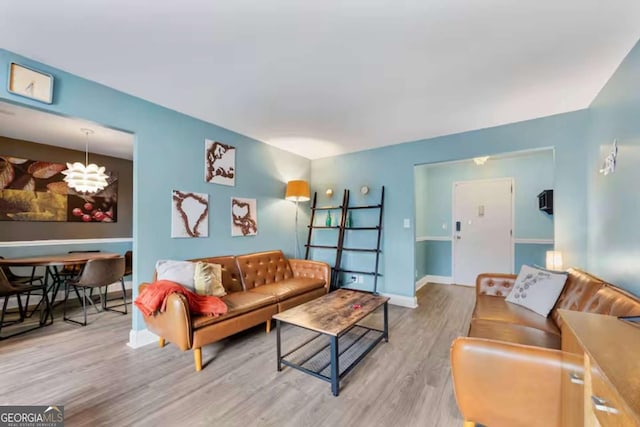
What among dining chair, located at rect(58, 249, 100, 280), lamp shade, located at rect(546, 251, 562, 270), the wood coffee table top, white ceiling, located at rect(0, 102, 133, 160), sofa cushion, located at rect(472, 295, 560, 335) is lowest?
the wood coffee table top

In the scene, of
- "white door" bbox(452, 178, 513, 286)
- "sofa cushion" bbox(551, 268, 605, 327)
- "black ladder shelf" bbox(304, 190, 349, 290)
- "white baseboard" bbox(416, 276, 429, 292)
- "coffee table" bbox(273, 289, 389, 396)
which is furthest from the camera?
"white baseboard" bbox(416, 276, 429, 292)

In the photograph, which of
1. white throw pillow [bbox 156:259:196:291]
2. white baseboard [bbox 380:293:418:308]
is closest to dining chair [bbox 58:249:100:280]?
white throw pillow [bbox 156:259:196:291]

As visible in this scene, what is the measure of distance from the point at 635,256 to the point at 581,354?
148 cm

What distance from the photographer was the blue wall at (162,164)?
219 centimetres

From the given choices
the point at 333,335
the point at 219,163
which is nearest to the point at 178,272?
the point at 219,163

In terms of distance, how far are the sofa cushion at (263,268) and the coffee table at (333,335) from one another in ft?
3.58

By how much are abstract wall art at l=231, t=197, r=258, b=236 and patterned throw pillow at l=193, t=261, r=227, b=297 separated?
89cm

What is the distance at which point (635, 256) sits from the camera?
5.71 ft

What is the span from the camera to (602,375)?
2.19ft

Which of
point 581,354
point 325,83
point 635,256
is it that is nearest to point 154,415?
point 581,354

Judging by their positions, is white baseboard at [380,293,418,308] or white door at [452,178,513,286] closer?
white baseboard at [380,293,418,308]

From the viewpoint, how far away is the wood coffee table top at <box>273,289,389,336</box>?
193cm

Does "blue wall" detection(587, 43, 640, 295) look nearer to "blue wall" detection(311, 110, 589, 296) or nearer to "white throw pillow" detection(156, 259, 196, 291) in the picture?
"blue wall" detection(311, 110, 589, 296)

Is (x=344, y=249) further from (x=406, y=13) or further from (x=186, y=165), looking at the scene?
(x=406, y=13)
